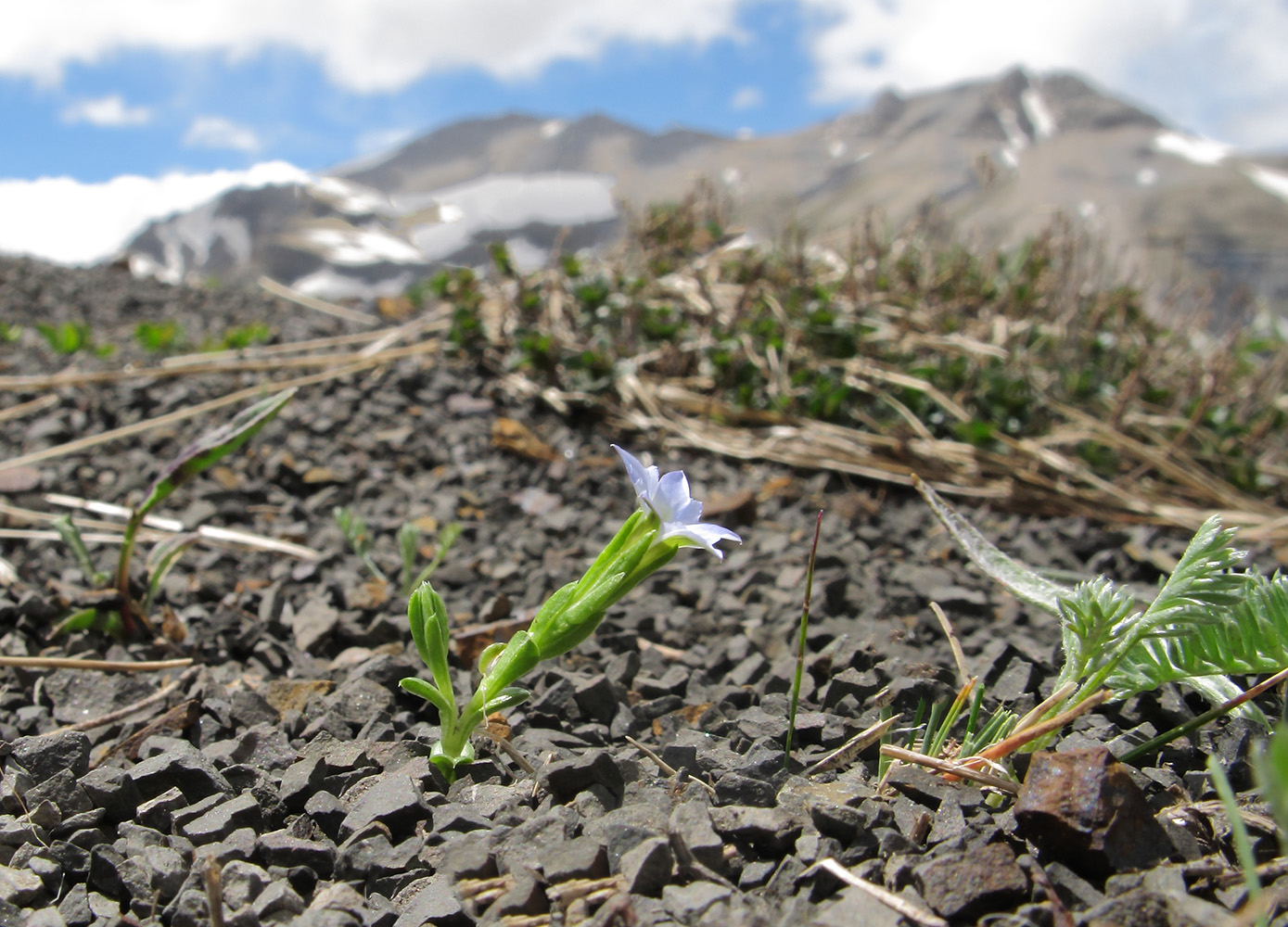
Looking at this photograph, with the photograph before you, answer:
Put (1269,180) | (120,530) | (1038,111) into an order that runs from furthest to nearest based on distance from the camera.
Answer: (1038,111)
(1269,180)
(120,530)

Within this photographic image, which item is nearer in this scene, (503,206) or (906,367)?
(906,367)

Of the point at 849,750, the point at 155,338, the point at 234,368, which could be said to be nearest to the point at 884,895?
the point at 849,750

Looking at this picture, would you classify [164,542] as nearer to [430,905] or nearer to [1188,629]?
[430,905]

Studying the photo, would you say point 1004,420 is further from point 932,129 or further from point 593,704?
point 932,129

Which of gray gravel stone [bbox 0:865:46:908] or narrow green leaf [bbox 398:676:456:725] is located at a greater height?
narrow green leaf [bbox 398:676:456:725]

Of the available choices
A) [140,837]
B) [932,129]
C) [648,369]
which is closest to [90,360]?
[648,369]

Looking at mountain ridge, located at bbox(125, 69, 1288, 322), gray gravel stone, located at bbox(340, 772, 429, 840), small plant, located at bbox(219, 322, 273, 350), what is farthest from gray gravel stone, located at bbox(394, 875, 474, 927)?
small plant, located at bbox(219, 322, 273, 350)

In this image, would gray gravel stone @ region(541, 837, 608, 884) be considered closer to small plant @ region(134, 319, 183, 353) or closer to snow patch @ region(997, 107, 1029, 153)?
small plant @ region(134, 319, 183, 353)

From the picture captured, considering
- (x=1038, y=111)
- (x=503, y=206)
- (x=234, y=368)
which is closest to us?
(x=234, y=368)
